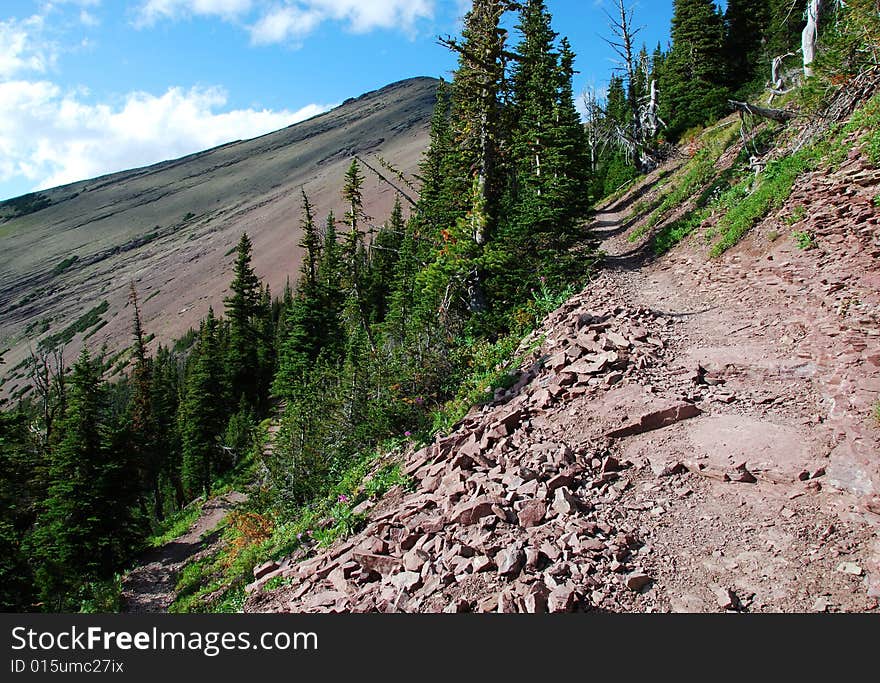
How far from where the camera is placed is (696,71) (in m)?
34.5

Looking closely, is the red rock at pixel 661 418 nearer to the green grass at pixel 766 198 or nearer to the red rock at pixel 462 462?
the red rock at pixel 462 462

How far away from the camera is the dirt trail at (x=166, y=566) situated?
19.7 m

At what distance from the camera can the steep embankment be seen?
431 cm

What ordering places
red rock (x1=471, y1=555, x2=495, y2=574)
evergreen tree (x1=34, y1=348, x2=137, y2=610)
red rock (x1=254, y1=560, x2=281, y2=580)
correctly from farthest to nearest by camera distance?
evergreen tree (x1=34, y1=348, x2=137, y2=610), red rock (x1=254, y1=560, x2=281, y2=580), red rock (x1=471, y1=555, x2=495, y2=574)

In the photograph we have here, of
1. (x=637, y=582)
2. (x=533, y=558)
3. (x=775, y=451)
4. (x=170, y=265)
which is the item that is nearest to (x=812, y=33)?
(x=775, y=451)

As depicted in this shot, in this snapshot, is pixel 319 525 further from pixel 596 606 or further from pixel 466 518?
pixel 596 606

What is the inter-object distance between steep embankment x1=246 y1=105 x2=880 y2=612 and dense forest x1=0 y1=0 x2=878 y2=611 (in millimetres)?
2732

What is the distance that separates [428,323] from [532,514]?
33.6ft

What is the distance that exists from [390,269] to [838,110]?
4070 cm

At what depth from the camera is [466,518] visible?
5.79 m

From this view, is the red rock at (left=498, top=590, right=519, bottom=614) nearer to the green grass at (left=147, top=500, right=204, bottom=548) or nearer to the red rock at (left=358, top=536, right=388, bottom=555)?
the red rock at (left=358, top=536, right=388, bottom=555)

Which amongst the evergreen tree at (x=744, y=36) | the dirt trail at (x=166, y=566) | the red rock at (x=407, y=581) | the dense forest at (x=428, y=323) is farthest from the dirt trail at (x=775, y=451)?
the evergreen tree at (x=744, y=36)

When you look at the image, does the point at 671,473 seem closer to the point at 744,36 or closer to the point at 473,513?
the point at 473,513

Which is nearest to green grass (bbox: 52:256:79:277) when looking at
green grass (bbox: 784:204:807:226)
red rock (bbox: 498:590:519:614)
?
green grass (bbox: 784:204:807:226)
